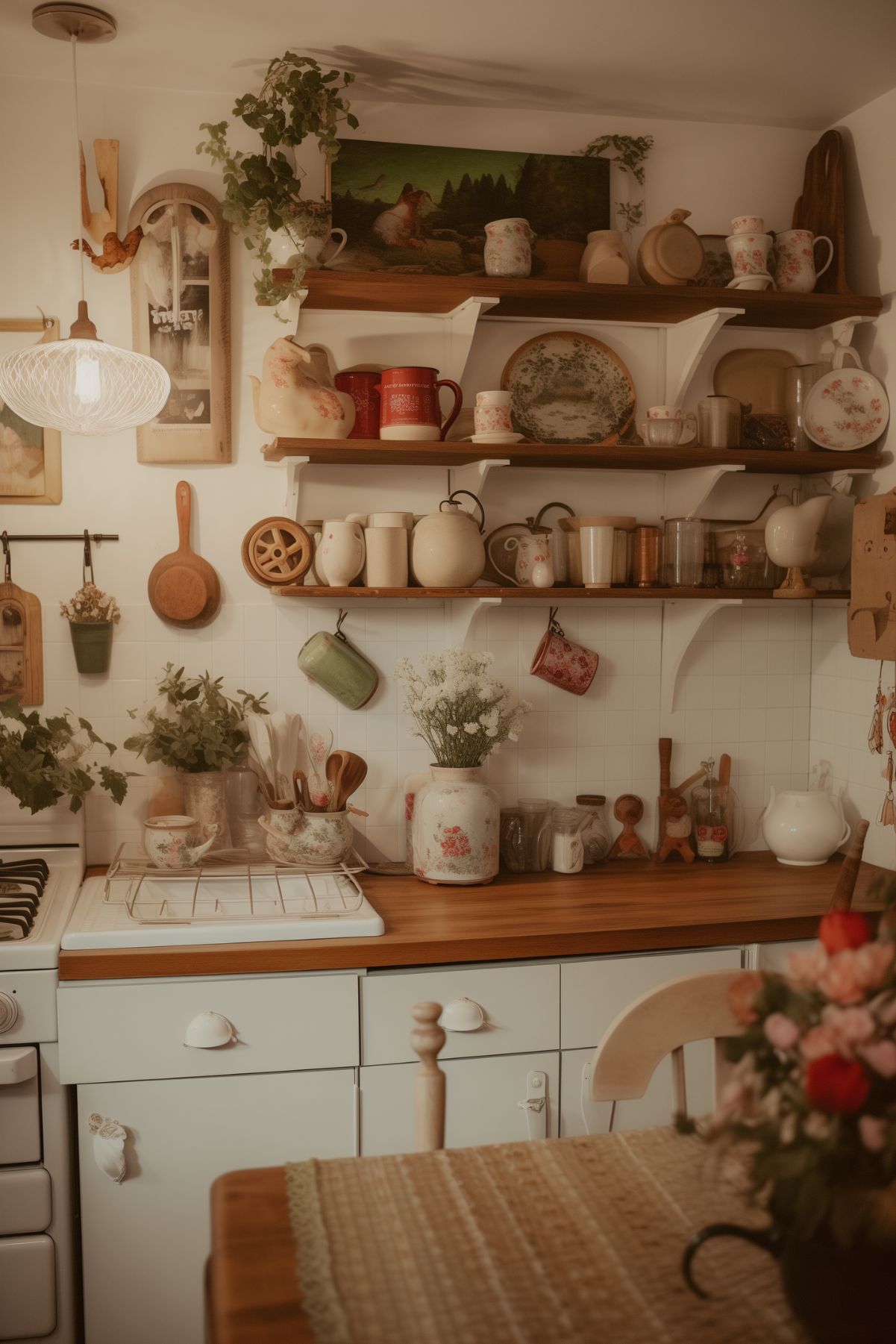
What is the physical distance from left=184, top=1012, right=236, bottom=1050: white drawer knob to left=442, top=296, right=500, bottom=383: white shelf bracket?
1501 millimetres

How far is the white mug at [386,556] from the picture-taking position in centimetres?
264

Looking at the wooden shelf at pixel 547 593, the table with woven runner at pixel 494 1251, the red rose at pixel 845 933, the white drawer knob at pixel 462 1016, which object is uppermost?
the wooden shelf at pixel 547 593

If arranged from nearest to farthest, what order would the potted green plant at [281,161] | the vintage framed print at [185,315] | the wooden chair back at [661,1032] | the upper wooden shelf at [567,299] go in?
1. the wooden chair back at [661,1032]
2. the potted green plant at [281,161]
3. the upper wooden shelf at [567,299]
4. the vintage framed print at [185,315]

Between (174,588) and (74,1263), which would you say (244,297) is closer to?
(174,588)

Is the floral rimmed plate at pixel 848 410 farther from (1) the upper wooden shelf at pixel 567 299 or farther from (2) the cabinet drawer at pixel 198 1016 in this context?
(2) the cabinet drawer at pixel 198 1016

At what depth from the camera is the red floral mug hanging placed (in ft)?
9.54

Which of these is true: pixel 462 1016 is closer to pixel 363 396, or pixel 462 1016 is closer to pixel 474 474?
pixel 474 474

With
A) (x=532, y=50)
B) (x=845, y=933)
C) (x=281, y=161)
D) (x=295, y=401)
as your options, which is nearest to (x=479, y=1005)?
(x=295, y=401)

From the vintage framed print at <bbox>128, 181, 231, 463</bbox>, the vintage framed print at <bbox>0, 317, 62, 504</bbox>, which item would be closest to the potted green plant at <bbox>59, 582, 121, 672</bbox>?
the vintage framed print at <bbox>0, 317, 62, 504</bbox>

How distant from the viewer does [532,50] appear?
253cm

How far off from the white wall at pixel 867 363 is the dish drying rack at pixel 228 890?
1.22 meters

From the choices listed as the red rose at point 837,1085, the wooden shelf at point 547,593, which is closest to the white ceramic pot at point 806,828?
the wooden shelf at point 547,593

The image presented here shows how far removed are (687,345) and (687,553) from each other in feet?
1.63

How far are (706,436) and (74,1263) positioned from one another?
7.15 ft
